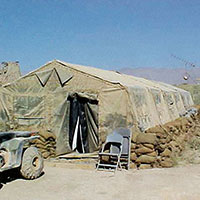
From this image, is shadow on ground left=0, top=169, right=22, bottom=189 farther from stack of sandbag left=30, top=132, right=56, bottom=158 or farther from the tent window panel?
the tent window panel

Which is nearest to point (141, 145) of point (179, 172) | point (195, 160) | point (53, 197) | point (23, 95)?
point (179, 172)

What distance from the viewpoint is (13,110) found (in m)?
11.2

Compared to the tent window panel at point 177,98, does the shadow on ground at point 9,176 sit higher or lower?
lower

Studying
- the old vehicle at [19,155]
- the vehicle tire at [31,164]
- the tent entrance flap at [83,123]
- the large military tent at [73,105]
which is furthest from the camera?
the tent entrance flap at [83,123]

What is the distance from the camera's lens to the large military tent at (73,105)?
32.3 ft

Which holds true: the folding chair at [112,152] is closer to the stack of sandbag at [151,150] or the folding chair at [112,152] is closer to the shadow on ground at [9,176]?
the stack of sandbag at [151,150]

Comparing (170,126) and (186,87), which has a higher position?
(186,87)

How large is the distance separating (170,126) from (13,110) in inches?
224

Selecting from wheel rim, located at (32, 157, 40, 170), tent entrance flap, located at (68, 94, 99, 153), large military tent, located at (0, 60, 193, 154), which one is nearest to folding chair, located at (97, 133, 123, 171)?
large military tent, located at (0, 60, 193, 154)

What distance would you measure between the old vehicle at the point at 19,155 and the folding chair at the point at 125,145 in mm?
2449

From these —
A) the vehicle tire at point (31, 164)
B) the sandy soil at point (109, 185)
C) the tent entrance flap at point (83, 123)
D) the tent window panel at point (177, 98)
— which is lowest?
the sandy soil at point (109, 185)

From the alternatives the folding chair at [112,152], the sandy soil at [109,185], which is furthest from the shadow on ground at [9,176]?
the folding chair at [112,152]

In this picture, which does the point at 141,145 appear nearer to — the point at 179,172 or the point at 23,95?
the point at 179,172

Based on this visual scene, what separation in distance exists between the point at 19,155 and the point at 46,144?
329 cm
